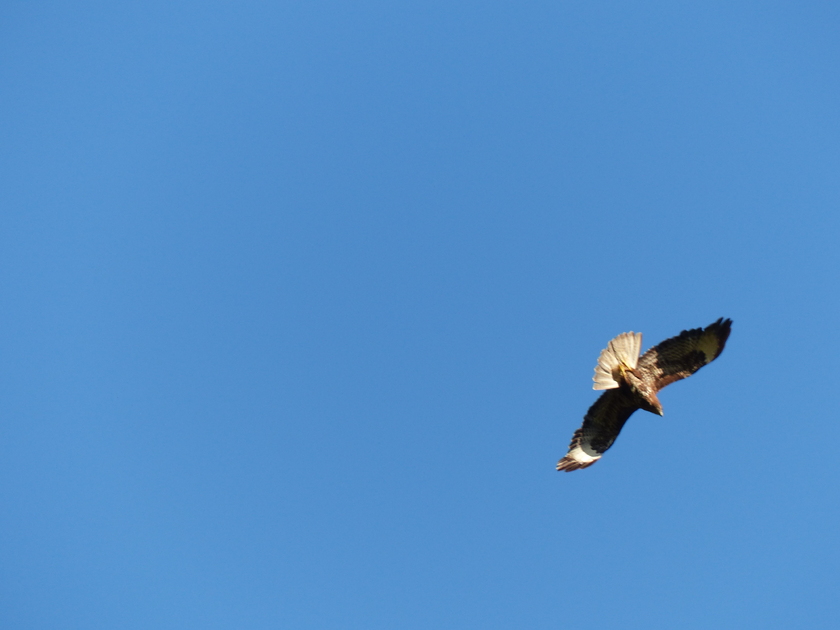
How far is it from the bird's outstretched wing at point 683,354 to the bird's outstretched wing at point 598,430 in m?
0.79

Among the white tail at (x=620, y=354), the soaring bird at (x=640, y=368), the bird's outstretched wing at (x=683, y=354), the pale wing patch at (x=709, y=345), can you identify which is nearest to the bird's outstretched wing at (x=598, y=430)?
the soaring bird at (x=640, y=368)

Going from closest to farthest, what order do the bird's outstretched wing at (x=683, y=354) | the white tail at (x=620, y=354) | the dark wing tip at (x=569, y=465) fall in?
the bird's outstretched wing at (x=683, y=354) < the white tail at (x=620, y=354) < the dark wing tip at (x=569, y=465)

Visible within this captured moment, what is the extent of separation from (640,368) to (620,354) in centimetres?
64

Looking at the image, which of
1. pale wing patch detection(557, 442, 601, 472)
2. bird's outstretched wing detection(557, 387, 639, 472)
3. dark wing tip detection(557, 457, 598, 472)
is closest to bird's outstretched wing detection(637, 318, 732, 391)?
bird's outstretched wing detection(557, 387, 639, 472)

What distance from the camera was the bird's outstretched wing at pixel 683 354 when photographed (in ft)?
35.5

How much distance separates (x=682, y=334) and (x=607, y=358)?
1.56 m

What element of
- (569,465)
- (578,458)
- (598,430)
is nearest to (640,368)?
(598,430)

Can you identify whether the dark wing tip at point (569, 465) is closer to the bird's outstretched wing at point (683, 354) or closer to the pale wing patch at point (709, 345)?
the bird's outstretched wing at point (683, 354)

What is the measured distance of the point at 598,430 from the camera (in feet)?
39.5

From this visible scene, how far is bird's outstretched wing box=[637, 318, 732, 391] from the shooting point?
10.8 m

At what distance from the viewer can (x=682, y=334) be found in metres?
11.0

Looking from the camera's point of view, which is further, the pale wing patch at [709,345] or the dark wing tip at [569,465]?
the dark wing tip at [569,465]

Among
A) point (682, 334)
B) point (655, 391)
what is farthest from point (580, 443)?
point (682, 334)

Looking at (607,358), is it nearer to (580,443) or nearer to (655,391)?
(655,391)
